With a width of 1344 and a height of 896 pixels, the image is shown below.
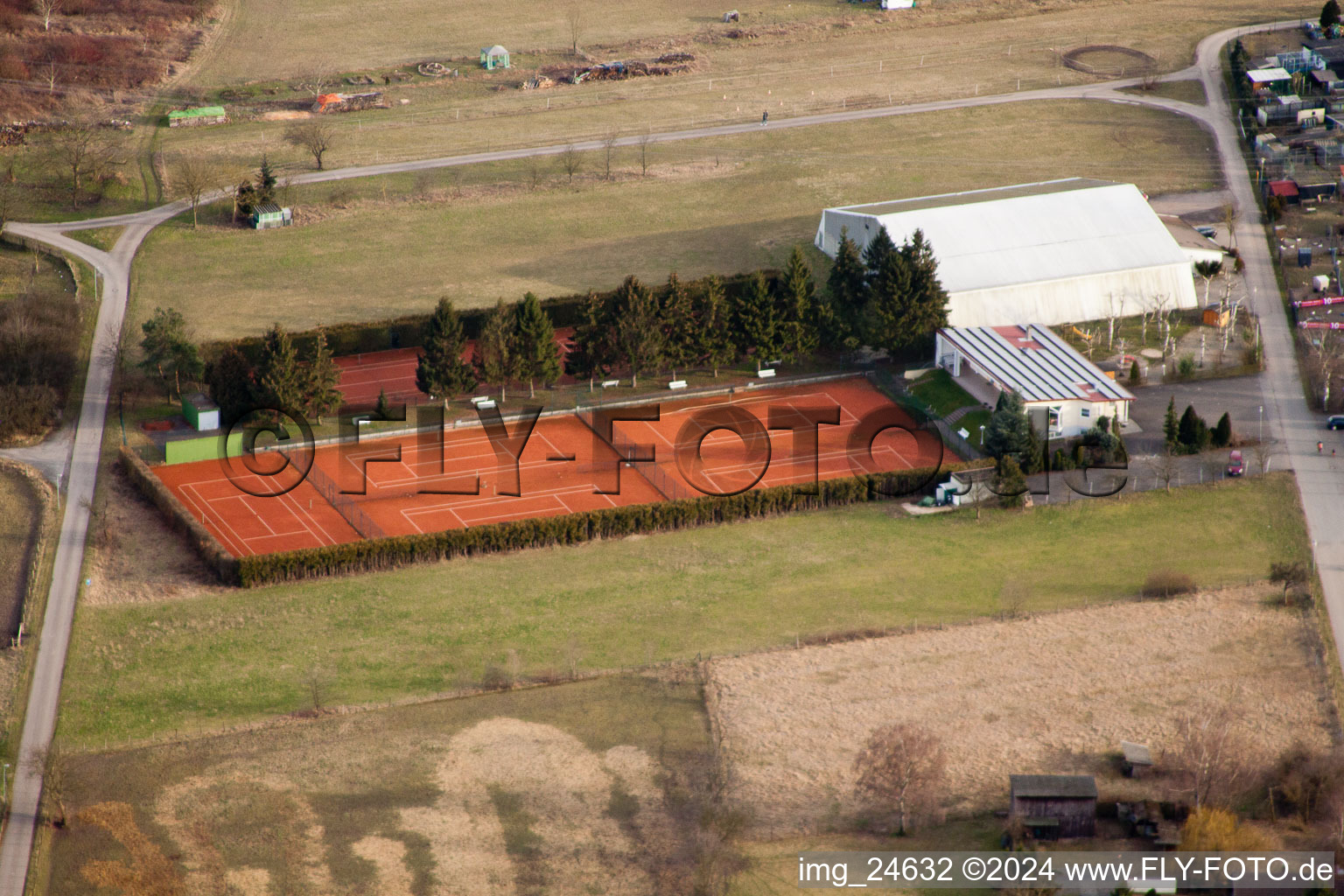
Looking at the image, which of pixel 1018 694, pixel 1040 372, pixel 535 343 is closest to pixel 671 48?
pixel 535 343

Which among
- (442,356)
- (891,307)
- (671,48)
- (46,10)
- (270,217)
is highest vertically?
(46,10)

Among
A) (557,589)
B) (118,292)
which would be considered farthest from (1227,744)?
(118,292)

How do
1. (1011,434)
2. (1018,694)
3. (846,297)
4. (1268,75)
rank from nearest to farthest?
1. (1018,694)
2. (1011,434)
3. (846,297)
4. (1268,75)

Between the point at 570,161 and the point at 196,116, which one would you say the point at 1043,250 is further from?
the point at 196,116

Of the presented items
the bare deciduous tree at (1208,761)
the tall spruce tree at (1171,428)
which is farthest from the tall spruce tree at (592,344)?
the bare deciduous tree at (1208,761)

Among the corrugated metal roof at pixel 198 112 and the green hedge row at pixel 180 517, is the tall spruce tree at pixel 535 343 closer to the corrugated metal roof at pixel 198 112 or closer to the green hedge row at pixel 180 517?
the green hedge row at pixel 180 517

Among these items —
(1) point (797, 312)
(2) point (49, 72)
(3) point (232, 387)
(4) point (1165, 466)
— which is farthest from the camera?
(2) point (49, 72)

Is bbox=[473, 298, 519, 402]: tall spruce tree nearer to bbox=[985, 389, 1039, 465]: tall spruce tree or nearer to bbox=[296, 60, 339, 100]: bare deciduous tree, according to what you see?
bbox=[985, 389, 1039, 465]: tall spruce tree

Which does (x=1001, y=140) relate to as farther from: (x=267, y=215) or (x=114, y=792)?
(x=114, y=792)
